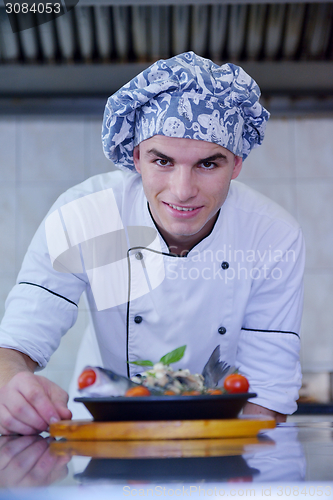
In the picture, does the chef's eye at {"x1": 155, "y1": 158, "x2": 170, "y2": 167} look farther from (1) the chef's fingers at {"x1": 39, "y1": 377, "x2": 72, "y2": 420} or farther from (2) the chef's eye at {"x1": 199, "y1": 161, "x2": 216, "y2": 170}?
(1) the chef's fingers at {"x1": 39, "y1": 377, "x2": 72, "y2": 420}

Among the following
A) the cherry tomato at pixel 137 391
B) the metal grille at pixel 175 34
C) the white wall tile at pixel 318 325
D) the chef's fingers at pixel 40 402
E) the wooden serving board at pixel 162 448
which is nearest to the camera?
the wooden serving board at pixel 162 448

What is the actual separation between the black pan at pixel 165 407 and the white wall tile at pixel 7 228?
5.50 ft

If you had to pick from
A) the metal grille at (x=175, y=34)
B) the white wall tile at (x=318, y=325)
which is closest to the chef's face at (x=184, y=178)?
the metal grille at (x=175, y=34)

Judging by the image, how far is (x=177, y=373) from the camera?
68cm

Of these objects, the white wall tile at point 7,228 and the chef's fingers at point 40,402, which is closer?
the chef's fingers at point 40,402

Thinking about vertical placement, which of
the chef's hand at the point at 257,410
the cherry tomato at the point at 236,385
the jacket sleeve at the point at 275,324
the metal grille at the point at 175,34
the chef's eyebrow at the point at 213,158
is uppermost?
the metal grille at the point at 175,34

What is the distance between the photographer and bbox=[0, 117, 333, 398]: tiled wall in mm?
2170

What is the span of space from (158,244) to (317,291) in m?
1.16

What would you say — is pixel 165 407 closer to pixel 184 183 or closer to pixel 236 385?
pixel 236 385

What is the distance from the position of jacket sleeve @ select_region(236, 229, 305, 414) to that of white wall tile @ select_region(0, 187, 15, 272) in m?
1.28

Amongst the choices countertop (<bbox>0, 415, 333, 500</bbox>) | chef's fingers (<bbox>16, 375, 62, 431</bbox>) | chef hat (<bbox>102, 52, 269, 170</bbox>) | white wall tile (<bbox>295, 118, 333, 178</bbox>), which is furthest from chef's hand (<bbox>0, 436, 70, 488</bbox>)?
white wall tile (<bbox>295, 118, 333, 178</bbox>)

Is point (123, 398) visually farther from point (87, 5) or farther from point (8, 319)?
point (87, 5)

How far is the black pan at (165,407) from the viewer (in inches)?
21.8

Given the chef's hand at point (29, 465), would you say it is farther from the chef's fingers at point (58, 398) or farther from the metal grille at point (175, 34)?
the metal grille at point (175, 34)
